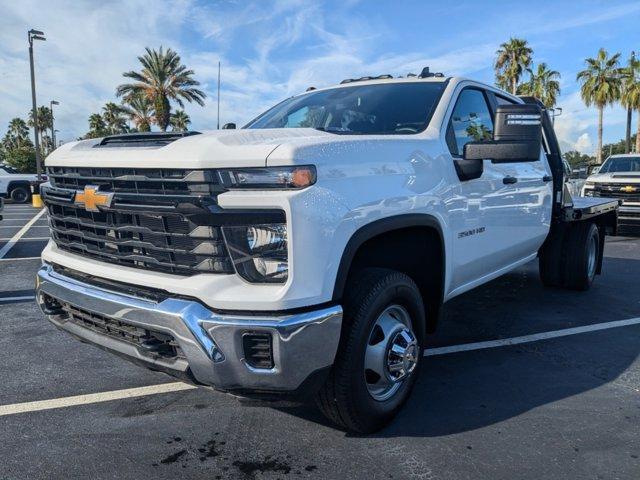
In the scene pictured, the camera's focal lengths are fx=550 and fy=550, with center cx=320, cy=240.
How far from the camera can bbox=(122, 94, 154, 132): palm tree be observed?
3722cm

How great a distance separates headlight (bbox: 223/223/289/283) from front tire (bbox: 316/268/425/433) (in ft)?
1.53

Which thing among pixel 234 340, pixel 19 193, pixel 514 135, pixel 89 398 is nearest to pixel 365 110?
pixel 514 135

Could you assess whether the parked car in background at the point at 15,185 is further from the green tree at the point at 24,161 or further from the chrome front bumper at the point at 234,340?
the green tree at the point at 24,161

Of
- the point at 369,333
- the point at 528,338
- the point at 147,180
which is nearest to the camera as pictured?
the point at 147,180

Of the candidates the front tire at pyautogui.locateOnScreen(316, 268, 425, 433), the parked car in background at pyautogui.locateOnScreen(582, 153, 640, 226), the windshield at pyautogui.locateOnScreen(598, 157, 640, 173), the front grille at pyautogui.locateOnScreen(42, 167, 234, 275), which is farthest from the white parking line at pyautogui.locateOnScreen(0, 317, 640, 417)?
the windshield at pyautogui.locateOnScreen(598, 157, 640, 173)

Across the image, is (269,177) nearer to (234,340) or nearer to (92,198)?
(234,340)

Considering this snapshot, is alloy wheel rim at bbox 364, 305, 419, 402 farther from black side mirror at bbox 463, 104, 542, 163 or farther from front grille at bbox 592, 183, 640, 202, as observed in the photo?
front grille at bbox 592, 183, 640, 202

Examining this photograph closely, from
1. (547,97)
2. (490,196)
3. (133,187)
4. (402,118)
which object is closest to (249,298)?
(133,187)

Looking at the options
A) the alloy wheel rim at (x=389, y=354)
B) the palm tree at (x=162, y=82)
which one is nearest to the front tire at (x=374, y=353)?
the alloy wheel rim at (x=389, y=354)

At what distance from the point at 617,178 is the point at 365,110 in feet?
32.1

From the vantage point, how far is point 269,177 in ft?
7.62

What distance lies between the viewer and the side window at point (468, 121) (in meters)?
3.58

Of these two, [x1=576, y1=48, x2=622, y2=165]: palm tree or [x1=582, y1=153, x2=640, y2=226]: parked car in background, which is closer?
[x1=582, y1=153, x2=640, y2=226]: parked car in background

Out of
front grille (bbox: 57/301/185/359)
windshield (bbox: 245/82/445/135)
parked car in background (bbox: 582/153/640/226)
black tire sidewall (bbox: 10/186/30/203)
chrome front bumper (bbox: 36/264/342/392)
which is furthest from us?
black tire sidewall (bbox: 10/186/30/203)
